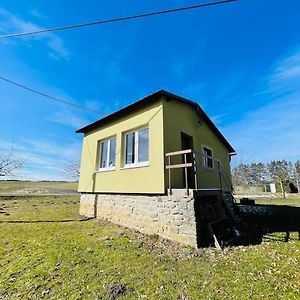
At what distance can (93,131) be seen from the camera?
37.1 ft

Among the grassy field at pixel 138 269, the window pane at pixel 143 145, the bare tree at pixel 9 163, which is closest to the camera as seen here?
the grassy field at pixel 138 269

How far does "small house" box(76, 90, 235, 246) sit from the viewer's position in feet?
21.0

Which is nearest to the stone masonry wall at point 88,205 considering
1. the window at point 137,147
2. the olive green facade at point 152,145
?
the olive green facade at point 152,145

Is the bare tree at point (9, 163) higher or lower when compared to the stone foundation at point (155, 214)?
higher

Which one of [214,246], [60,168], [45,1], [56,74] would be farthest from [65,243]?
[60,168]

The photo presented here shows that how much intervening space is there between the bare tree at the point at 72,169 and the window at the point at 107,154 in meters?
27.3

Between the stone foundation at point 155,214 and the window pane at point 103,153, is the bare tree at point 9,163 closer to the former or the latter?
the window pane at point 103,153

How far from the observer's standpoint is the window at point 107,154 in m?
9.73

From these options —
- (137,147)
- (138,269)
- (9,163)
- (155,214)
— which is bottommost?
(138,269)

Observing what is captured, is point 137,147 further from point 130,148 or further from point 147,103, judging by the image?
point 147,103

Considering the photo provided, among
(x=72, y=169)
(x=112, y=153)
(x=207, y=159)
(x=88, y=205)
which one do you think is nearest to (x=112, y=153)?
(x=112, y=153)

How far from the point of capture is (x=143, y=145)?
820cm

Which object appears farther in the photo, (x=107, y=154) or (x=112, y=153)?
(x=107, y=154)

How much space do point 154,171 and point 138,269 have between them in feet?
10.9
